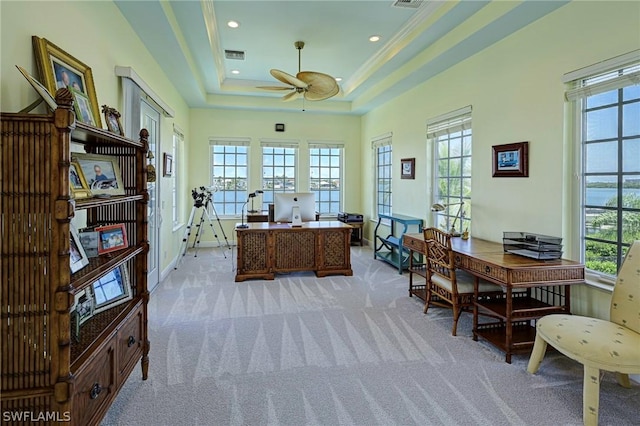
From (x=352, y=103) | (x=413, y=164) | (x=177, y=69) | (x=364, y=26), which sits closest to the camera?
(x=364, y=26)

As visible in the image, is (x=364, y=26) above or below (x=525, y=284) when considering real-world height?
above

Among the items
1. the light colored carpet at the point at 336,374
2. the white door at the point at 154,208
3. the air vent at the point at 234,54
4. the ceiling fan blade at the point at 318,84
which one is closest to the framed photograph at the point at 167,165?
the white door at the point at 154,208

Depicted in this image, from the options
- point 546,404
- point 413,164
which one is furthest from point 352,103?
point 546,404

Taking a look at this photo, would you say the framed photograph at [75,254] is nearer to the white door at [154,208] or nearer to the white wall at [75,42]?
the white wall at [75,42]

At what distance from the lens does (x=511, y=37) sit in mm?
3678

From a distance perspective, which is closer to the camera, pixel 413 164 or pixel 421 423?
pixel 421 423

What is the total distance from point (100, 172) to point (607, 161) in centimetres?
365

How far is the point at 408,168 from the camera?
5957mm

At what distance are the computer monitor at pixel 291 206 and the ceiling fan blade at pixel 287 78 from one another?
1.67 m

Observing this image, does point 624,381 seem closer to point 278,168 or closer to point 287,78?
point 287,78

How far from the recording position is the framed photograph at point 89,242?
1999 mm

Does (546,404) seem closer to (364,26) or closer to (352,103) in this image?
(364,26)

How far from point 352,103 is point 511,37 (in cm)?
422

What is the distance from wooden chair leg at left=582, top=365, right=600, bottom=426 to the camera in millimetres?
1968
